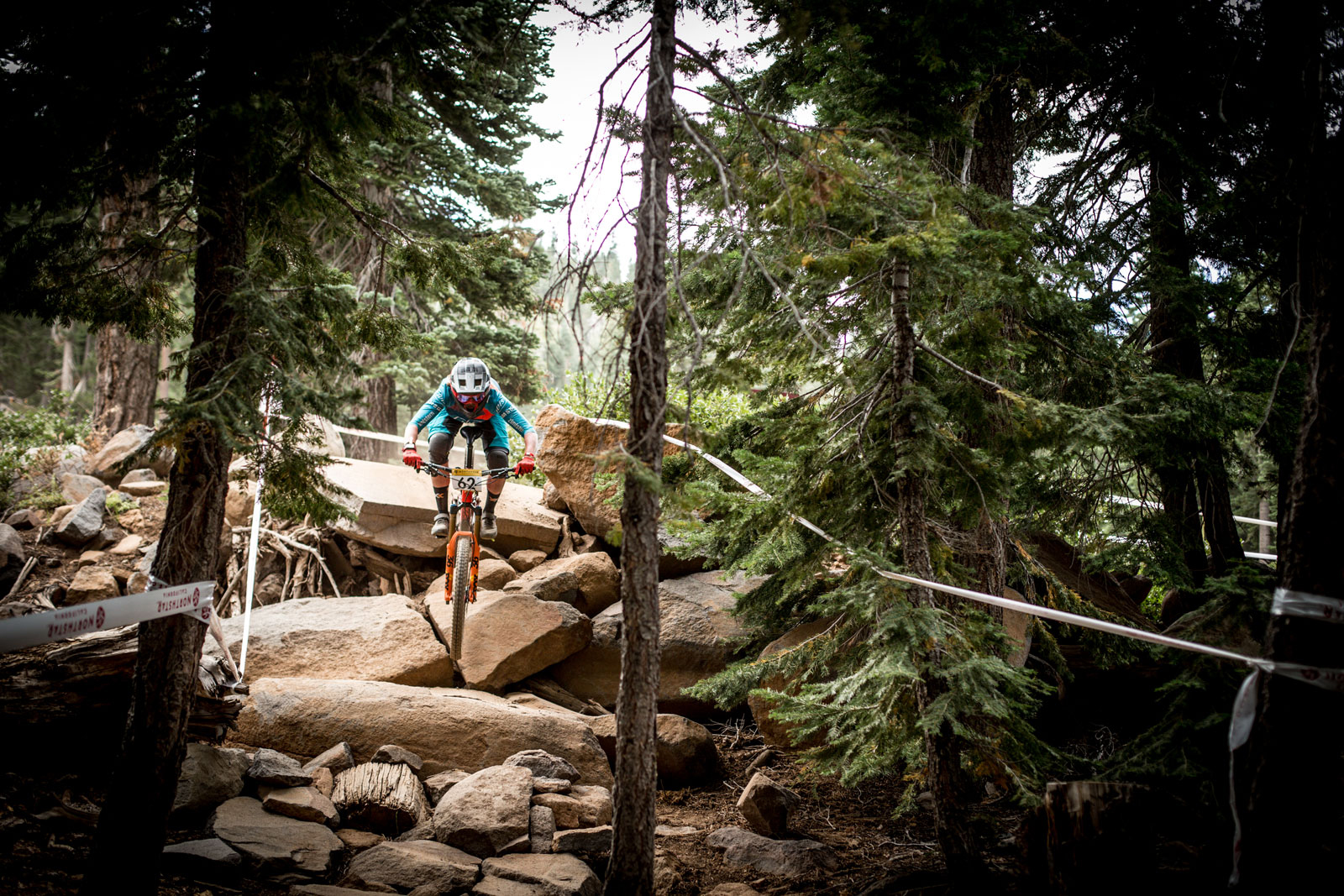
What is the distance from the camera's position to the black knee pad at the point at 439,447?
6691 millimetres

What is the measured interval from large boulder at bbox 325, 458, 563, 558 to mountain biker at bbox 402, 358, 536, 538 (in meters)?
1.91

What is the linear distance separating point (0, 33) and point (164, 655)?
11.2 feet

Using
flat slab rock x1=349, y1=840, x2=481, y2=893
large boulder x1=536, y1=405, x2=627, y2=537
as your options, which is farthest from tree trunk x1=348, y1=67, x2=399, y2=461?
flat slab rock x1=349, y1=840, x2=481, y2=893

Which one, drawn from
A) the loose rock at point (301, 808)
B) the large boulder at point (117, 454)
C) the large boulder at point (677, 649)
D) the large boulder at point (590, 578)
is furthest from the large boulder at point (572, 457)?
the large boulder at point (117, 454)

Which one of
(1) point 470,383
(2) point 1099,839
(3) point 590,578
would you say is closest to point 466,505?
(1) point 470,383

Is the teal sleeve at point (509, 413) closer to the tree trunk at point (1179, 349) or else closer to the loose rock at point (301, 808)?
the loose rock at point (301, 808)

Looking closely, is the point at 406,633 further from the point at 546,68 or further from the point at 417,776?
the point at 546,68

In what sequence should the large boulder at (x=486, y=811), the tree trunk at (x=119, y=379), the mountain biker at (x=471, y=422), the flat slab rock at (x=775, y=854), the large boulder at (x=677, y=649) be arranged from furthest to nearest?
1. the tree trunk at (x=119, y=379)
2. the large boulder at (x=677, y=649)
3. the mountain biker at (x=471, y=422)
4. the flat slab rock at (x=775, y=854)
5. the large boulder at (x=486, y=811)

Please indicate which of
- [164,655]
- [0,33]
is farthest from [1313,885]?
[0,33]

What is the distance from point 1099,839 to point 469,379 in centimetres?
571

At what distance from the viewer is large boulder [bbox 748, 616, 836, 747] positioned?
21.3 feet

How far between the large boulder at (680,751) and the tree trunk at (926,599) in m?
2.51

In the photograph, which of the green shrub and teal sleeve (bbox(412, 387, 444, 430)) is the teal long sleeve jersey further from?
the green shrub

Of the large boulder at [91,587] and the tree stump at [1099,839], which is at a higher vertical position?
the large boulder at [91,587]
